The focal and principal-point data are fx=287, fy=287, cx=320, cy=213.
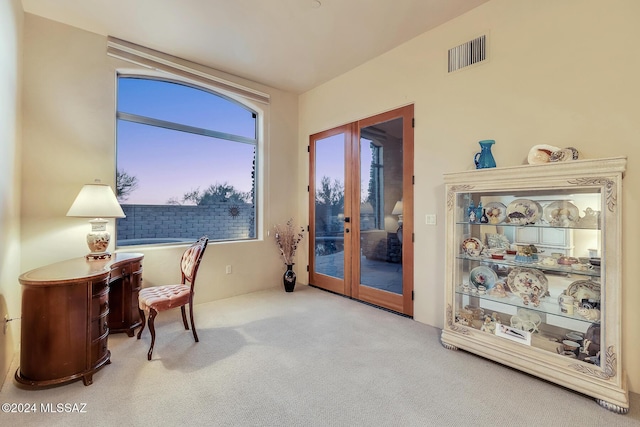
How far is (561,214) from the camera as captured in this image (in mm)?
2154

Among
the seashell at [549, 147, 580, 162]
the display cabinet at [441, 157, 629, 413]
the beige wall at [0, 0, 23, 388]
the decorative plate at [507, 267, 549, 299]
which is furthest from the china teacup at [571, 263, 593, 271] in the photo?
the beige wall at [0, 0, 23, 388]

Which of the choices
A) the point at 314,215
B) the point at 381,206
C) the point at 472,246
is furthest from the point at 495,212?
the point at 314,215

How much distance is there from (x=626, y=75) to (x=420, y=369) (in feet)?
8.39

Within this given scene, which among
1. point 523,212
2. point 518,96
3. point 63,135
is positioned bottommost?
point 523,212

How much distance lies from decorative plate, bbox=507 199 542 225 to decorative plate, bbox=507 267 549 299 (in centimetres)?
39

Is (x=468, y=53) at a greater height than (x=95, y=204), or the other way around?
(x=468, y=53)

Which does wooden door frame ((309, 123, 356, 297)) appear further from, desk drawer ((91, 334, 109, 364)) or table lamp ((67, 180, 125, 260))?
desk drawer ((91, 334, 109, 364))

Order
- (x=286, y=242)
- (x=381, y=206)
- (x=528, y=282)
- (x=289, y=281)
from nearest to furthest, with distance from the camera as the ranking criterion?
(x=528, y=282) → (x=381, y=206) → (x=289, y=281) → (x=286, y=242)

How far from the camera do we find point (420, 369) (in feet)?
7.25

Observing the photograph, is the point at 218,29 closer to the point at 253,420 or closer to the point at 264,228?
the point at 264,228

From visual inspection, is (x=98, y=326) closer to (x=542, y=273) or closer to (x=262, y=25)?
(x=262, y=25)

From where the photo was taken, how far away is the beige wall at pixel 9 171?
2072mm

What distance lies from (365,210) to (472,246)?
1.52m

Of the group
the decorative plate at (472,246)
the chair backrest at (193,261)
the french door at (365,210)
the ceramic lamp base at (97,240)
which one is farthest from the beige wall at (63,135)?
the decorative plate at (472,246)
